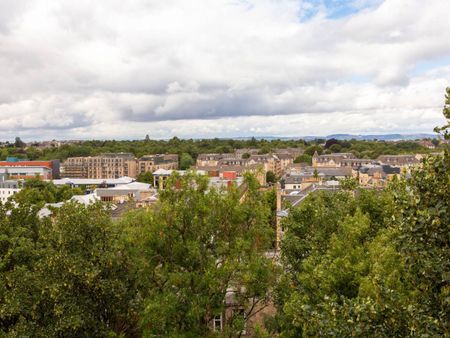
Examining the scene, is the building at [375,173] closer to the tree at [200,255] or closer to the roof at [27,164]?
the tree at [200,255]

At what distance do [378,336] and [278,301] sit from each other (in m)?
11.6

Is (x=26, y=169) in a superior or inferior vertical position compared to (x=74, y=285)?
inferior

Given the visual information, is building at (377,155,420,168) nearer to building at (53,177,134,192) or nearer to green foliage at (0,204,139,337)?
building at (53,177,134,192)

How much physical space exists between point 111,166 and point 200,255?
6357 inches

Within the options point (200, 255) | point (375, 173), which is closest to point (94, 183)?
point (375, 173)

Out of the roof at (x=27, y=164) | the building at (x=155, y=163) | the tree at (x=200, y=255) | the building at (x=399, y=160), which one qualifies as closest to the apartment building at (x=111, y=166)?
the building at (x=155, y=163)

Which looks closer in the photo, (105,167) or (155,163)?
(155,163)

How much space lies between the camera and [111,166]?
565 feet

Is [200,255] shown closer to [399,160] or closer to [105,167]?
[399,160]

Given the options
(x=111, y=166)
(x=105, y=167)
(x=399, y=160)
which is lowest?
(x=105, y=167)

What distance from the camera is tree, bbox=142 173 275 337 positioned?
16422 millimetres

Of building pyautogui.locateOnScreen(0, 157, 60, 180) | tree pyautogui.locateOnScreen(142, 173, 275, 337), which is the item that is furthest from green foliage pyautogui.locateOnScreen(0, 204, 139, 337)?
building pyautogui.locateOnScreen(0, 157, 60, 180)

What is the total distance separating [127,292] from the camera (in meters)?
18.2

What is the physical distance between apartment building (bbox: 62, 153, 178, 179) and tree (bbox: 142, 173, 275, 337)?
507 feet
